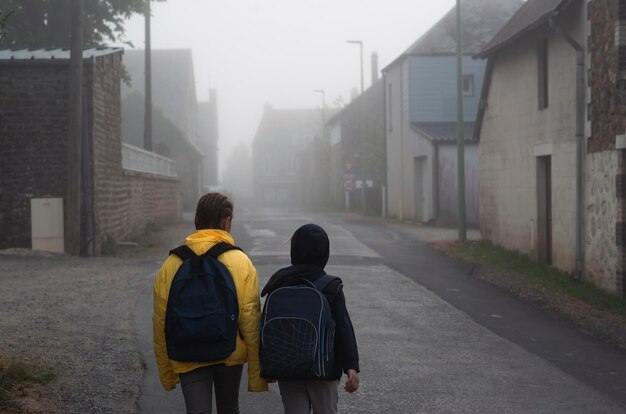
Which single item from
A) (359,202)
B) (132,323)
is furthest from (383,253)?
(359,202)

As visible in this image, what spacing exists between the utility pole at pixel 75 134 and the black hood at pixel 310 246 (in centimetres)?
1423

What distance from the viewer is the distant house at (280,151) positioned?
97.8 m

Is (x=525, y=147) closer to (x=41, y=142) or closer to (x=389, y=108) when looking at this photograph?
(x=41, y=142)

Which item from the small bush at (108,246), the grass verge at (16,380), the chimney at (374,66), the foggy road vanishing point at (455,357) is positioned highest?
the chimney at (374,66)

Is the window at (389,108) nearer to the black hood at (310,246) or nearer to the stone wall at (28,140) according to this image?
the stone wall at (28,140)

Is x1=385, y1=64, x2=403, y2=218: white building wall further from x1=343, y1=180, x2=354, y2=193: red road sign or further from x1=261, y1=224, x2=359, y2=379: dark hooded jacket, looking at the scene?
x1=261, y1=224, x2=359, y2=379: dark hooded jacket

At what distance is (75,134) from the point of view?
17.6m

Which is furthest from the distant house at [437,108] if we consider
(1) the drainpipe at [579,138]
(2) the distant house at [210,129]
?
(2) the distant house at [210,129]

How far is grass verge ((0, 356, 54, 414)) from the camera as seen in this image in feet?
20.2

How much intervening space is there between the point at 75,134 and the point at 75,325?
8303mm

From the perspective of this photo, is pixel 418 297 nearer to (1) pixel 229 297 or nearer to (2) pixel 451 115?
(1) pixel 229 297

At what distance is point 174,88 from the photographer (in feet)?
215

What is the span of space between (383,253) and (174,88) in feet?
160

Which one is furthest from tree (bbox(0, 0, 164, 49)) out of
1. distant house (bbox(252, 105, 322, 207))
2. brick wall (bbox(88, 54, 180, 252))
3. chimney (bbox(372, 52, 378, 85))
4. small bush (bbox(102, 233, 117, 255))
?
distant house (bbox(252, 105, 322, 207))
